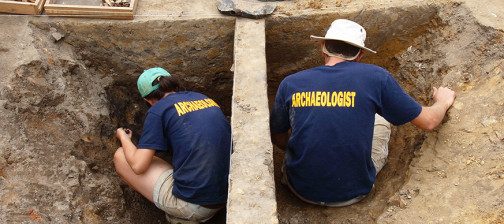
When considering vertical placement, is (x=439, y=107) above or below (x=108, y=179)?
above

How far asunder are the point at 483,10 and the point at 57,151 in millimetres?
3306

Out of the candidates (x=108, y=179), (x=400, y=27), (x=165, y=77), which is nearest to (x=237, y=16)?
(x=165, y=77)

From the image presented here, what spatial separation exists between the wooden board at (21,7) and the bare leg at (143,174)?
1.40 meters

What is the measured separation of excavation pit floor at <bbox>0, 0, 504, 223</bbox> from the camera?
2594 mm

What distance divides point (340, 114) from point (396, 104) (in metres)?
0.34

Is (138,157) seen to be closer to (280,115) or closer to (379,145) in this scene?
(280,115)

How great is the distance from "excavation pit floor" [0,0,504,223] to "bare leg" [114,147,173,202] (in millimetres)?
225

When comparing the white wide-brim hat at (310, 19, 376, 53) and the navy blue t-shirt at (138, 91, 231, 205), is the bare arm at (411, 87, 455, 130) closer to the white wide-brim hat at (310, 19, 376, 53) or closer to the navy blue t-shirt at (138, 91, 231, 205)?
the white wide-brim hat at (310, 19, 376, 53)

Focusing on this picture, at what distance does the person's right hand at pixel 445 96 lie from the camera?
2.88 meters

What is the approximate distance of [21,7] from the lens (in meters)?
3.45

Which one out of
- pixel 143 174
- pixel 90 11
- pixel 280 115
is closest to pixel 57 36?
pixel 90 11

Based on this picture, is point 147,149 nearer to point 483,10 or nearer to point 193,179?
point 193,179

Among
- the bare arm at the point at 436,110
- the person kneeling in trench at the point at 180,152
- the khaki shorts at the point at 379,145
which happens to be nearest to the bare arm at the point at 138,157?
the person kneeling in trench at the point at 180,152

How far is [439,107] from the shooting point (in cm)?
281
